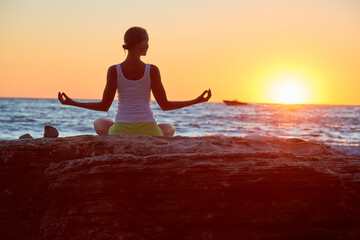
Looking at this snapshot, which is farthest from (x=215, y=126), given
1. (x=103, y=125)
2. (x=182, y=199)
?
(x=182, y=199)

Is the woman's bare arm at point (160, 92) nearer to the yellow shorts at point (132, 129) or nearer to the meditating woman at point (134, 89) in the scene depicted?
the meditating woman at point (134, 89)

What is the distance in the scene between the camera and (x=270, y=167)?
2.92m

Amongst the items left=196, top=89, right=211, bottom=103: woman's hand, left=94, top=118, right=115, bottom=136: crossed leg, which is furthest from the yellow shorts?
left=196, top=89, right=211, bottom=103: woman's hand

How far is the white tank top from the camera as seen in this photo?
12.2 ft

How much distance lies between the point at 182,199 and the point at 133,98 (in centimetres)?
142

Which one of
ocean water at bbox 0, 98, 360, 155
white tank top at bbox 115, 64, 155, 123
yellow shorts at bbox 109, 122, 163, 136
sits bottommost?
ocean water at bbox 0, 98, 360, 155

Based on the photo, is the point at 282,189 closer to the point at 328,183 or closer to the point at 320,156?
the point at 328,183

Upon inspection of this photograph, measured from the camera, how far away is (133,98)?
12.3ft

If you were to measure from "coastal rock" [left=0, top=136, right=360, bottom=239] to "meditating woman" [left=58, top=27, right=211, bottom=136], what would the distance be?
88cm

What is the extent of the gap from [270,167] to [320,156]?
2.42 feet

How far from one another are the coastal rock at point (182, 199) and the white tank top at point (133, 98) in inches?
35.6

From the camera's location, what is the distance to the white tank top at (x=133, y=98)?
3.73 metres

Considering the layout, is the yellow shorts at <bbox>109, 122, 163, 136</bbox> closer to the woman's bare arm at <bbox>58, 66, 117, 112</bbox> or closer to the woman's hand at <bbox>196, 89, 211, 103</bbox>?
Result: the woman's bare arm at <bbox>58, 66, 117, 112</bbox>

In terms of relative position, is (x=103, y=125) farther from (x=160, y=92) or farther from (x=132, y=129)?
(x=160, y=92)
